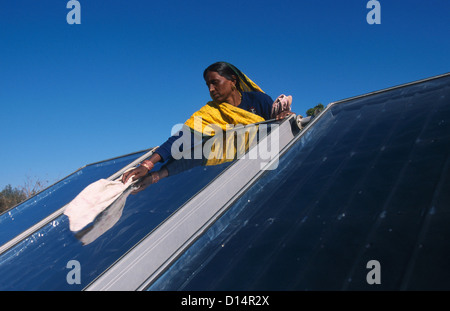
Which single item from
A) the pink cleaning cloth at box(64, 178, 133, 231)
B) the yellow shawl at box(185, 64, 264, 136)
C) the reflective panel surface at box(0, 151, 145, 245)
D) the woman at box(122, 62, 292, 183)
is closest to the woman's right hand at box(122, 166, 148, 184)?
the pink cleaning cloth at box(64, 178, 133, 231)

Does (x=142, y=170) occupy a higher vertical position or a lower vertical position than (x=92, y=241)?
higher

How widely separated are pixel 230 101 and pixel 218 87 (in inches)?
8.5

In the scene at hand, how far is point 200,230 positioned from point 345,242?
2.37 feet

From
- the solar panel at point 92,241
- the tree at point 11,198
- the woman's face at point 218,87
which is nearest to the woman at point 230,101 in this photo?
the woman's face at point 218,87

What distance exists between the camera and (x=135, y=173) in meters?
2.90

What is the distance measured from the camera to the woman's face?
13.5ft

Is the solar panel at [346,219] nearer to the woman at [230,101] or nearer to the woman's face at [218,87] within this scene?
the woman at [230,101]

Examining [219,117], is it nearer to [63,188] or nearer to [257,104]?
[257,104]

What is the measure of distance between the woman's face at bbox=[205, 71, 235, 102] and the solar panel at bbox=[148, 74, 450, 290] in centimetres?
213

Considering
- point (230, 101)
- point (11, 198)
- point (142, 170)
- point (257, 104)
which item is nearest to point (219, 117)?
point (230, 101)

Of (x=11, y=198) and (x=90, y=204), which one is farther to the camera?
(x=11, y=198)

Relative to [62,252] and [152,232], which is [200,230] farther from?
[62,252]
